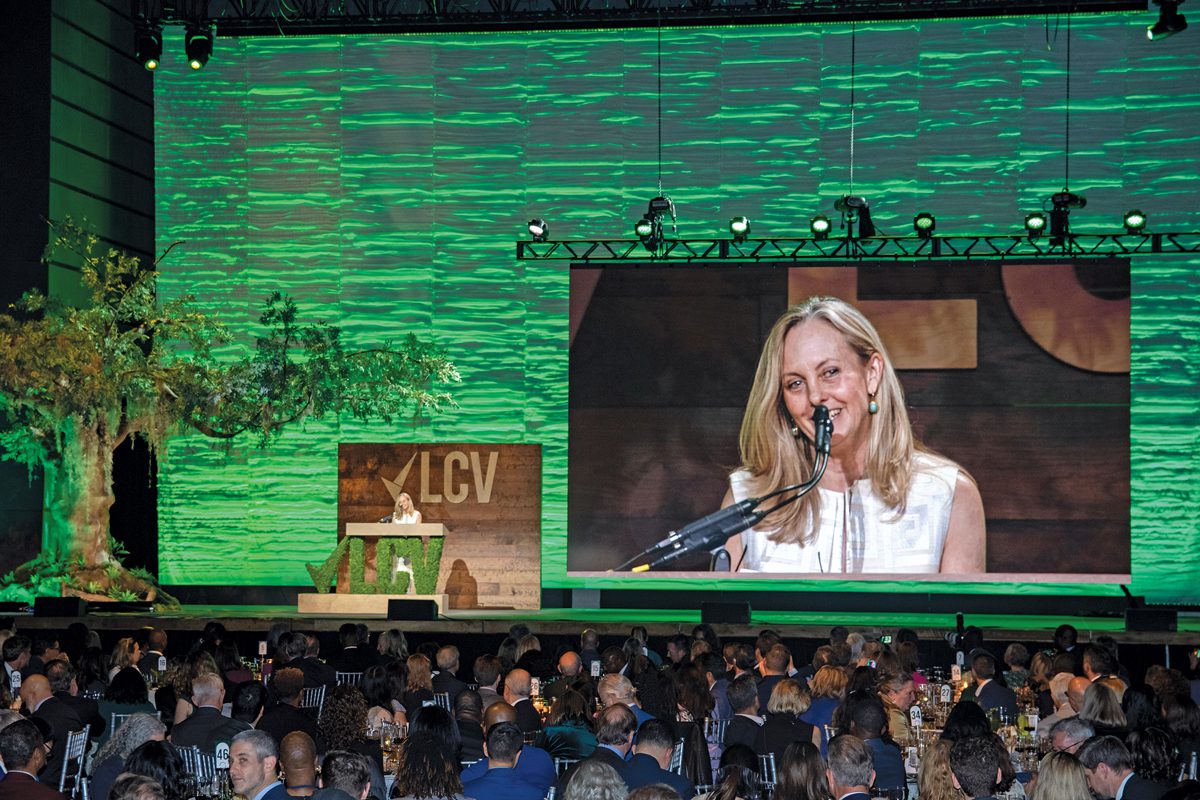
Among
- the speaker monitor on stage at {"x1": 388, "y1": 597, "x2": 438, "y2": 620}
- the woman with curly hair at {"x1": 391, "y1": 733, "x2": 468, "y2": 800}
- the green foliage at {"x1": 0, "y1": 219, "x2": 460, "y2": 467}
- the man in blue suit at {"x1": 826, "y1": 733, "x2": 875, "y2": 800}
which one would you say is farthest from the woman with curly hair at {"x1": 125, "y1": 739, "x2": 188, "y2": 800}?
the green foliage at {"x1": 0, "y1": 219, "x2": 460, "y2": 467}

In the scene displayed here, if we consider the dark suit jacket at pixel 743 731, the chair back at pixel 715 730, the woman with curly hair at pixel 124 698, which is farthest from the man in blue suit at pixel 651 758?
the woman with curly hair at pixel 124 698

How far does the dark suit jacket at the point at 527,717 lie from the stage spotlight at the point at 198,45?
9850 millimetres

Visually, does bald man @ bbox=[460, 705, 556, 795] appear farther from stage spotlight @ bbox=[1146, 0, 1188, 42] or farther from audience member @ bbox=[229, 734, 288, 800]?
stage spotlight @ bbox=[1146, 0, 1188, 42]

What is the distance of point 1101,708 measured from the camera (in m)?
7.14

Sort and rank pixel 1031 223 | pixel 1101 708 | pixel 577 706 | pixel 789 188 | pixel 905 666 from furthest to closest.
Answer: pixel 789 188, pixel 1031 223, pixel 905 666, pixel 577 706, pixel 1101 708

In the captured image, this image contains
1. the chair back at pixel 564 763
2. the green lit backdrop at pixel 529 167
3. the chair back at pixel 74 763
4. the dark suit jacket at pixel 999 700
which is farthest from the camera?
the green lit backdrop at pixel 529 167

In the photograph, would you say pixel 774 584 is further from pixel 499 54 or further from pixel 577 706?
pixel 577 706

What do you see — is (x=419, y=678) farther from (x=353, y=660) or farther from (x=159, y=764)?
(x=159, y=764)

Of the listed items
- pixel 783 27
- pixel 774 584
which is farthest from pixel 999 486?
pixel 783 27

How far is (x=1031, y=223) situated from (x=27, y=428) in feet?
35.5

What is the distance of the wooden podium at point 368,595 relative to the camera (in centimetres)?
1598

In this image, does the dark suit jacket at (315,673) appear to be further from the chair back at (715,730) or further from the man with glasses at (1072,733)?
the man with glasses at (1072,733)

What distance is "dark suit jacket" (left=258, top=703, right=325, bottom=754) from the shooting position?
22.9 ft

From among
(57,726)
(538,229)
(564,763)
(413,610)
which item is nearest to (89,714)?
(57,726)
